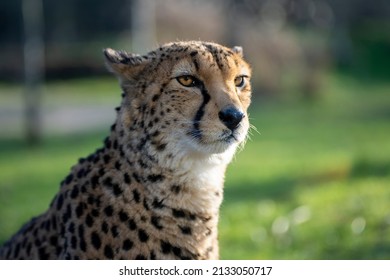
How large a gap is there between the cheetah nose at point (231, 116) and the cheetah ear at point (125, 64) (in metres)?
0.34

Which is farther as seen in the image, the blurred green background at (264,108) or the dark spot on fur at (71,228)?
the blurred green background at (264,108)

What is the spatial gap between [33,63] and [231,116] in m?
5.52

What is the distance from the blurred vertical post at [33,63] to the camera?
7.35 meters

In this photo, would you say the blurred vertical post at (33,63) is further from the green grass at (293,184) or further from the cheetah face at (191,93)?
the cheetah face at (191,93)

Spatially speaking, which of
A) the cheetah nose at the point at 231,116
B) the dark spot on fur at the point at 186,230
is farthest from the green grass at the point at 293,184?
the cheetah nose at the point at 231,116

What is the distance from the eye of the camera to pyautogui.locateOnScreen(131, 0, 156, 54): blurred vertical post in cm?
750

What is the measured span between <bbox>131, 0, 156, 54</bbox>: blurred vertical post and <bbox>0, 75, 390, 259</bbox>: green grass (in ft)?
1.80

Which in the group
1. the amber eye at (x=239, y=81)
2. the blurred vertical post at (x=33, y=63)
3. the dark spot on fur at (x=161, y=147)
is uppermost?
the amber eye at (x=239, y=81)

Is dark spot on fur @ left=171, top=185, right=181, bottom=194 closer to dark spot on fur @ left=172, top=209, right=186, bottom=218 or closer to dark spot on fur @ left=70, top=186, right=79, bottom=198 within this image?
dark spot on fur @ left=172, top=209, right=186, bottom=218

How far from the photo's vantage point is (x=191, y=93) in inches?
93.6

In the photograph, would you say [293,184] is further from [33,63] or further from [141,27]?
[33,63]

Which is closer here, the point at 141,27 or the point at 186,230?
the point at 186,230

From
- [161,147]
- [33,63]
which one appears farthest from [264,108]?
[161,147]
